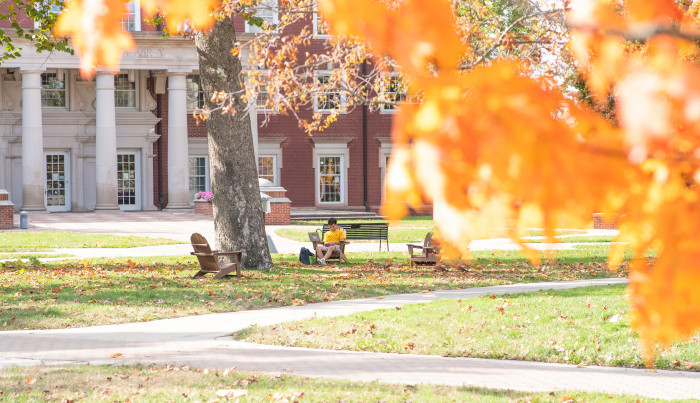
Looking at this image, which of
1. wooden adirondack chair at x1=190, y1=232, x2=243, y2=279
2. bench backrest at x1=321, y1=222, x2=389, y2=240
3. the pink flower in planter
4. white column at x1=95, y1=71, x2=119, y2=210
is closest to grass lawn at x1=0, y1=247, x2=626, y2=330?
wooden adirondack chair at x1=190, y1=232, x2=243, y2=279

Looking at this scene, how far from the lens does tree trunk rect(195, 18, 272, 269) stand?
17.6 m

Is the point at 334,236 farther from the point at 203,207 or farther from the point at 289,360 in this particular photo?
the point at 203,207

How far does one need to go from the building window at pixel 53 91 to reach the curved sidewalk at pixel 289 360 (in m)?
33.9

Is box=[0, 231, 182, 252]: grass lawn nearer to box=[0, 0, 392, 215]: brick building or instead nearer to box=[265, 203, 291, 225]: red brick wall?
box=[265, 203, 291, 225]: red brick wall

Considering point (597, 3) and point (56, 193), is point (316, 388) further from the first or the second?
point (56, 193)

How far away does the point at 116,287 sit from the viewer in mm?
14680

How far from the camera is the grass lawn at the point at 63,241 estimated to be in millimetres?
24328

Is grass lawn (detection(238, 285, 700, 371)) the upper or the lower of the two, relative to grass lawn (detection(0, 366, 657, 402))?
lower

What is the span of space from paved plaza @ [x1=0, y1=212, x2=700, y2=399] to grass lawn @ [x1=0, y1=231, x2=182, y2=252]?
13.8m

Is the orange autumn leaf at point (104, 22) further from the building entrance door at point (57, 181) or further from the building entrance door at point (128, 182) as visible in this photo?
the building entrance door at point (128, 182)

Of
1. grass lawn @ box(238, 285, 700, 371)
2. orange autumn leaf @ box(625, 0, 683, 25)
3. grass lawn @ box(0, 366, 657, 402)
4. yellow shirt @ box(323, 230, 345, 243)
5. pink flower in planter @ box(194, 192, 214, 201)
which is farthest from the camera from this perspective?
pink flower in planter @ box(194, 192, 214, 201)

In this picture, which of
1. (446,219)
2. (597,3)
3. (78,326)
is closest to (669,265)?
(446,219)

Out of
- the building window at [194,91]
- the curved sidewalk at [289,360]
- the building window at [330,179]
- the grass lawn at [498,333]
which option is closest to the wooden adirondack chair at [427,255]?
the grass lawn at [498,333]

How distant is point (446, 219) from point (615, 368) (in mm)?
7056
